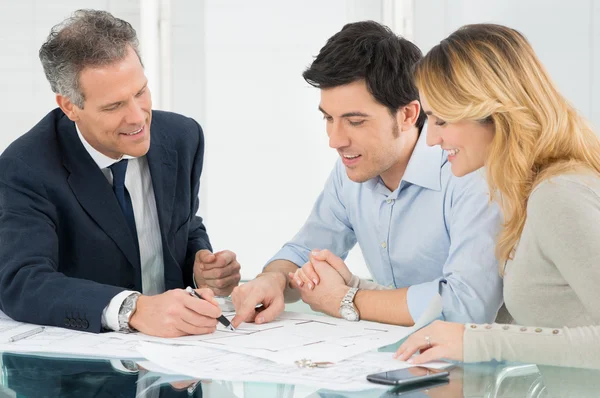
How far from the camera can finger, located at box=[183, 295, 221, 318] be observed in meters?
1.95

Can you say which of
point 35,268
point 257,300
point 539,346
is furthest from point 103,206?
point 539,346

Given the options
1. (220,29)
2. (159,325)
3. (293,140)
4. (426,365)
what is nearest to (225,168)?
(293,140)

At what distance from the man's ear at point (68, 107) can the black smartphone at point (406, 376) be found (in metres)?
1.38

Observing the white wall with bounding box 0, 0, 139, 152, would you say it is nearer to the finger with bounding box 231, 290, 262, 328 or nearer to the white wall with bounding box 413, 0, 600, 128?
the white wall with bounding box 413, 0, 600, 128

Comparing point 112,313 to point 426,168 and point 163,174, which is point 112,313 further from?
point 426,168

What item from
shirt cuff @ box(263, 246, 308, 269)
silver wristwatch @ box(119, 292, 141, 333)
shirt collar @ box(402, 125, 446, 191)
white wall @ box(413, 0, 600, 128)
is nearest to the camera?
silver wristwatch @ box(119, 292, 141, 333)

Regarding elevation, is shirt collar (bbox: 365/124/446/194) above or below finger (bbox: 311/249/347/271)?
above

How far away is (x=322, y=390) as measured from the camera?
57.7 inches

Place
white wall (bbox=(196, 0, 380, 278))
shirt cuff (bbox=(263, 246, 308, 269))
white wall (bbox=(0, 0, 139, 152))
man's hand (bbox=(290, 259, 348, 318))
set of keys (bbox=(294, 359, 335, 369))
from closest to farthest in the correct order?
set of keys (bbox=(294, 359, 335, 369))
man's hand (bbox=(290, 259, 348, 318))
shirt cuff (bbox=(263, 246, 308, 269))
white wall (bbox=(0, 0, 139, 152))
white wall (bbox=(196, 0, 380, 278))

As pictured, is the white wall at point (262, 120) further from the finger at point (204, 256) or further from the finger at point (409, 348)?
the finger at point (409, 348)

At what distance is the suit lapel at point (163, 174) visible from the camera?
100 inches

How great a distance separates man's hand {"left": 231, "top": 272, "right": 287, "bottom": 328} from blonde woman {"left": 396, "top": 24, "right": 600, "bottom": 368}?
52cm

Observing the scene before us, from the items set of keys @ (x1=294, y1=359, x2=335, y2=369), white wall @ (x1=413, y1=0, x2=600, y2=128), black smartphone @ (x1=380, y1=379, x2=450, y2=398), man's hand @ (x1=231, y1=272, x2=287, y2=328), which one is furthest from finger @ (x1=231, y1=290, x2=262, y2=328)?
white wall @ (x1=413, y1=0, x2=600, y2=128)

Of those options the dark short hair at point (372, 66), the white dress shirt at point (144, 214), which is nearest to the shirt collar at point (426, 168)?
the dark short hair at point (372, 66)
